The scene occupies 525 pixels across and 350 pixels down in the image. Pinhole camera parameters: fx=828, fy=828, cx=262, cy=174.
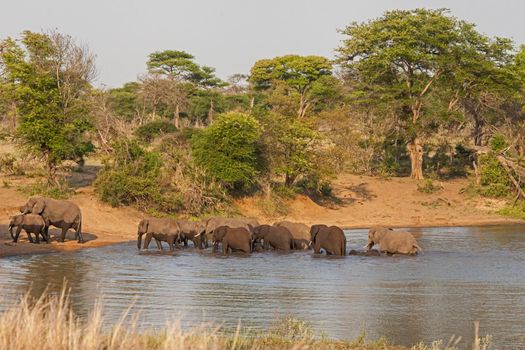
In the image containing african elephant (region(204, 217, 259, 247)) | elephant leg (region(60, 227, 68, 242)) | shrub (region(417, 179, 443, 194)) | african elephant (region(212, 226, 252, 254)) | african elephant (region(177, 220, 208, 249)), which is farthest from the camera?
shrub (region(417, 179, 443, 194))

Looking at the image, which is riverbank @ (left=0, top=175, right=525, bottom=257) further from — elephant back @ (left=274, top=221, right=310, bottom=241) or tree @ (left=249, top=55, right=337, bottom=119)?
tree @ (left=249, top=55, right=337, bottom=119)

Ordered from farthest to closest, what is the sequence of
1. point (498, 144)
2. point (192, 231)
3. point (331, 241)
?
point (498, 144) < point (192, 231) < point (331, 241)

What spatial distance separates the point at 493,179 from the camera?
38750mm

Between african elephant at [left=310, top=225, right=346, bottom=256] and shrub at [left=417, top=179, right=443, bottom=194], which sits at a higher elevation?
shrub at [left=417, top=179, right=443, bottom=194]

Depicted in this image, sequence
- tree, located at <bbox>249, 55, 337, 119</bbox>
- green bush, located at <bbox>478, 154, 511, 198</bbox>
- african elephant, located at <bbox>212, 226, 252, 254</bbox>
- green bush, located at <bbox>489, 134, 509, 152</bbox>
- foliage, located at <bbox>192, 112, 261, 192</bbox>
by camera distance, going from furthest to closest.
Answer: tree, located at <bbox>249, 55, 337, 119</bbox> → green bush, located at <bbox>489, 134, 509, 152</bbox> → green bush, located at <bbox>478, 154, 511, 198</bbox> → foliage, located at <bbox>192, 112, 261, 192</bbox> → african elephant, located at <bbox>212, 226, 252, 254</bbox>

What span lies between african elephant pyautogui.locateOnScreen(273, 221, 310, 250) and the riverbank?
5058 mm

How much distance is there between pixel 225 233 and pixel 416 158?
68.9 feet

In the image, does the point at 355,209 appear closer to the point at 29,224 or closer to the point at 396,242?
the point at 396,242

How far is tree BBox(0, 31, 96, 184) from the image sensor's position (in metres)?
29.2

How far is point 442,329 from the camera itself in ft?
41.5

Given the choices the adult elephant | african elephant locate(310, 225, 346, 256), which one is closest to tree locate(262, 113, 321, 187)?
african elephant locate(310, 225, 346, 256)

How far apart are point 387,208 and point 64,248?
17550mm

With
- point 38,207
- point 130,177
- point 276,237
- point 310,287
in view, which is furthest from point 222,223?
point 310,287

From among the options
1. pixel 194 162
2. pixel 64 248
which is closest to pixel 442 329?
pixel 64 248
